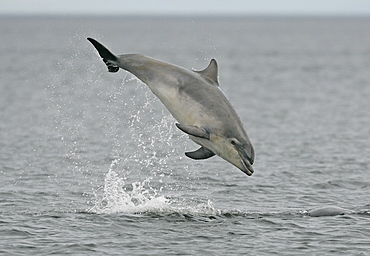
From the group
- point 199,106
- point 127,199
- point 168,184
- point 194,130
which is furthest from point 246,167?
point 168,184

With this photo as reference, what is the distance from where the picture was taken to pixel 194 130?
15102mm

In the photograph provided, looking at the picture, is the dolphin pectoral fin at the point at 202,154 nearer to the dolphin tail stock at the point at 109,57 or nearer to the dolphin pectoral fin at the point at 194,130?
the dolphin pectoral fin at the point at 194,130

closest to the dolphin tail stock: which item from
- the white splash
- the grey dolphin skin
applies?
the grey dolphin skin

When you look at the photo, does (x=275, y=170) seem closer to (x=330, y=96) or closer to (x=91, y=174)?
(x=91, y=174)

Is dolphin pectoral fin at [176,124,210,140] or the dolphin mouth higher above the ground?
dolphin pectoral fin at [176,124,210,140]

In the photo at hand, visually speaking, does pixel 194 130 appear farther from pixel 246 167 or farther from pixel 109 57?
pixel 109 57

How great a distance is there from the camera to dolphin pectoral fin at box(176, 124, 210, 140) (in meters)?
15.0

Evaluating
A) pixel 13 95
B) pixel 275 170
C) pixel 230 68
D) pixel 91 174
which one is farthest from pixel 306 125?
pixel 230 68

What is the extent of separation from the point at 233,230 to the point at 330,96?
37.5 m

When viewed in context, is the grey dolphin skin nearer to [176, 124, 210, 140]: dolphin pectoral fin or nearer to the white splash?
[176, 124, 210, 140]: dolphin pectoral fin

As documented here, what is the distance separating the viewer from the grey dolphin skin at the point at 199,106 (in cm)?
1542

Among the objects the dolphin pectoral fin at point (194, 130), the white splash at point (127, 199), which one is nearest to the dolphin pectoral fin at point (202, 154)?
the dolphin pectoral fin at point (194, 130)

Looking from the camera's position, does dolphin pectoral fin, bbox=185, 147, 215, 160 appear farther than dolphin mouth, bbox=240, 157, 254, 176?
Yes

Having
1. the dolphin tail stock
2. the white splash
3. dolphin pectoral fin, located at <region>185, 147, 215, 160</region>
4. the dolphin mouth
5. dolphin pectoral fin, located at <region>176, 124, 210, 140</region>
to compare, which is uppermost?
the dolphin tail stock
